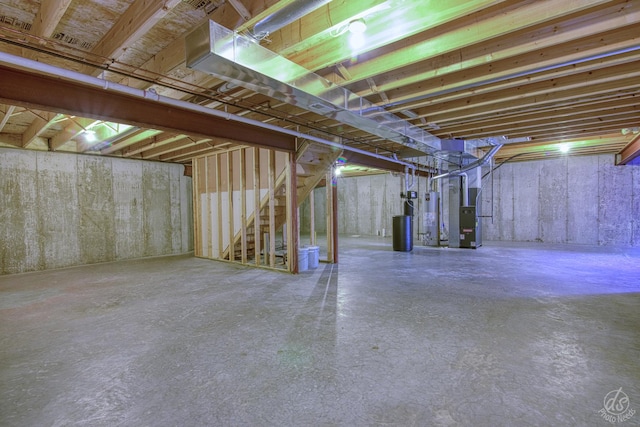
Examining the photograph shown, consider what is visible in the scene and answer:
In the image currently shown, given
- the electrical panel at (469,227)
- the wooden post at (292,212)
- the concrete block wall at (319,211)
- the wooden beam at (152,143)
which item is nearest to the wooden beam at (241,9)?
the wooden post at (292,212)

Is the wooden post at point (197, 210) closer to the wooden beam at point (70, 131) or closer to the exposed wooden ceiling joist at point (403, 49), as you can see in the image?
the wooden beam at point (70, 131)

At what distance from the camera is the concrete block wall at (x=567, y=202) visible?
7.62 meters

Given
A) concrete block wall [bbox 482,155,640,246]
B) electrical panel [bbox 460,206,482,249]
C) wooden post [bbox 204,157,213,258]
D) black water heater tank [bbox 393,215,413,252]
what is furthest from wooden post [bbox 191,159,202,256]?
concrete block wall [bbox 482,155,640,246]

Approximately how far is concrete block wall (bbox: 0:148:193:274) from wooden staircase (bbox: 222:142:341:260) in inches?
88.7

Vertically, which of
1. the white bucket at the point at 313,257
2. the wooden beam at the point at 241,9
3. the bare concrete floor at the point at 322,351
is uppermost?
the wooden beam at the point at 241,9

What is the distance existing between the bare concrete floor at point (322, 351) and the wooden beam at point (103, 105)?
1998 millimetres

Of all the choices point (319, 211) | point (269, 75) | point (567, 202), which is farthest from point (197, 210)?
point (567, 202)

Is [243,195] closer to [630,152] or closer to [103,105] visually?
[103,105]

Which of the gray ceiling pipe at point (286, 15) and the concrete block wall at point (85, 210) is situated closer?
the gray ceiling pipe at point (286, 15)

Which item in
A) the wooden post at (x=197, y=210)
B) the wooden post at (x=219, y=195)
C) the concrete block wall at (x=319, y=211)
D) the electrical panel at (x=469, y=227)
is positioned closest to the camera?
the wooden post at (x=219, y=195)

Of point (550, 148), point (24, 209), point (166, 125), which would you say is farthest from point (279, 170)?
point (550, 148)

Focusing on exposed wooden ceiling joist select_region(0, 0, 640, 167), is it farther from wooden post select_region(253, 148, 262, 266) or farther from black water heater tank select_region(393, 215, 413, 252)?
black water heater tank select_region(393, 215, 413, 252)

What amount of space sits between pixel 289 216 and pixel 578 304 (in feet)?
12.5

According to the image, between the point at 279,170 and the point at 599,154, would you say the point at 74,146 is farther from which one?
the point at 599,154
